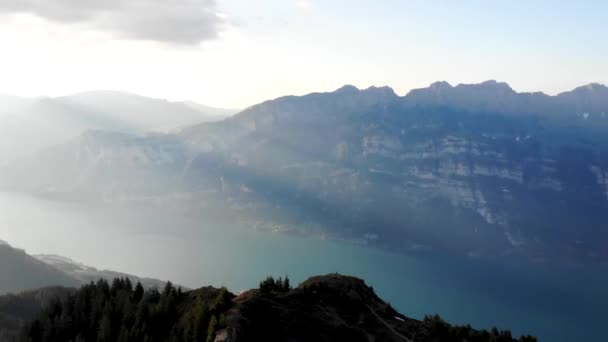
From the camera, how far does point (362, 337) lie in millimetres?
25438

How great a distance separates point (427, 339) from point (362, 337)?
13.4 feet

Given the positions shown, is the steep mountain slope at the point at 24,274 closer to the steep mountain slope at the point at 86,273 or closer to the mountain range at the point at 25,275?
the mountain range at the point at 25,275

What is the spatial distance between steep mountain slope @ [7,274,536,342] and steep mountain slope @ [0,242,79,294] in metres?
125

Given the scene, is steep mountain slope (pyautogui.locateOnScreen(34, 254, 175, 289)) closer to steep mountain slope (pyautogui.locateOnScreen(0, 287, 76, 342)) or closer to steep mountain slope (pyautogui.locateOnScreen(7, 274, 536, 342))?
steep mountain slope (pyautogui.locateOnScreen(0, 287, 76, 342))

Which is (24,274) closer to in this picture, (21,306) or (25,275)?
(25,275)

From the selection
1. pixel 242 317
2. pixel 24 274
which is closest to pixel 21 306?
pixel 24 274

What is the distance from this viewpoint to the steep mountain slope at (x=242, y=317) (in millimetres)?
22969

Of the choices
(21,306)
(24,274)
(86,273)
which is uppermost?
(21,306)

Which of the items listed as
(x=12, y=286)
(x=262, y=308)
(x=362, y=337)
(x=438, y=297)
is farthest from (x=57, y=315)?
(x=438, y=297)

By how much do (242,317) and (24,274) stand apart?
14350 cm

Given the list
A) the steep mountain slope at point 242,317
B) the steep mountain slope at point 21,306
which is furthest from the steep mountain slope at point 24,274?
the steep mountain slope at point 242,317

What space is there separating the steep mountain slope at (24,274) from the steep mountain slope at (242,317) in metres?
125

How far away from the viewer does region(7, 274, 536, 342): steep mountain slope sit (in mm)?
22969

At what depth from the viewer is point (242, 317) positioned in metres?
22.3
